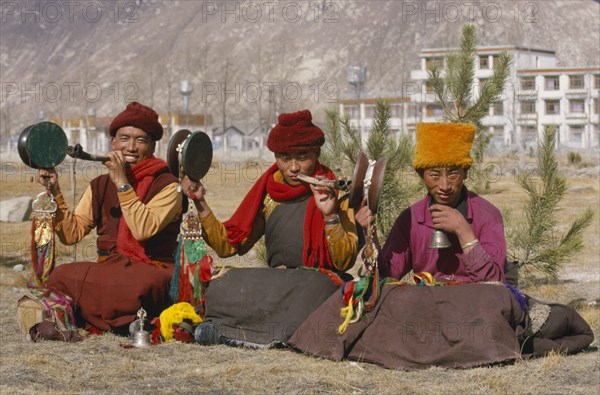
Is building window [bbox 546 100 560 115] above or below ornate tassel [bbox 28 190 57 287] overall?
above

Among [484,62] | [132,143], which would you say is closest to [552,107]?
[484,62]

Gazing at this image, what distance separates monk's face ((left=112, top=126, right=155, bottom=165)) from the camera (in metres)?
6.62

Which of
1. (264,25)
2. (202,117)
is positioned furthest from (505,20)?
(202,117)

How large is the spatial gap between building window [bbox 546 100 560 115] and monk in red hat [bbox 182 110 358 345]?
6943 centimetres

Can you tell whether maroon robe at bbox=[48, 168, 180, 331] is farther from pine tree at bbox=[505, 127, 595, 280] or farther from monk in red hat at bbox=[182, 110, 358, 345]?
pine tree at bbox=[505, 127, 595, 280]

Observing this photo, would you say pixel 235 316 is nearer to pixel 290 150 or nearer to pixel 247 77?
pixel 290 150

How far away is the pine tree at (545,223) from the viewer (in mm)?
7836

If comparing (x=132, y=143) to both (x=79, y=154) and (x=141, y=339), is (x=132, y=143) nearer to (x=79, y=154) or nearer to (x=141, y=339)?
(x=79, y=154)

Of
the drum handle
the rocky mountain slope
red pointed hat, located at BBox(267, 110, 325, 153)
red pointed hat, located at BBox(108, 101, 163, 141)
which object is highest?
the rocky mountain slope

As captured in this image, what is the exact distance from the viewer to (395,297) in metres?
5.65

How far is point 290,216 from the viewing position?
20.5 feet

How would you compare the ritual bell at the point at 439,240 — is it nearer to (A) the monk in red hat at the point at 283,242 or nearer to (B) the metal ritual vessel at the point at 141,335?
(A) the monk in red hat at the point at 283,242

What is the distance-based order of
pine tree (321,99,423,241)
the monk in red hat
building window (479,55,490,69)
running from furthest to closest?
building window (479,55,490,69) < pine tree (321,99,423,241) < the monk in red hat

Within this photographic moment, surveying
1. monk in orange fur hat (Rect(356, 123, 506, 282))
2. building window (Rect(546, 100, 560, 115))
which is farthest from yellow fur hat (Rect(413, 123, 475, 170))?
building window (Rect(546, 100, 560, 115))
